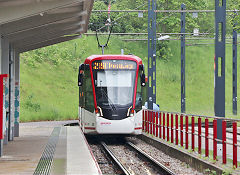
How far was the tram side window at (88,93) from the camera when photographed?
23.0 metres

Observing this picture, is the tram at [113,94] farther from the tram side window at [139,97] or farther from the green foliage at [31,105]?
the green foliage at [31,105]

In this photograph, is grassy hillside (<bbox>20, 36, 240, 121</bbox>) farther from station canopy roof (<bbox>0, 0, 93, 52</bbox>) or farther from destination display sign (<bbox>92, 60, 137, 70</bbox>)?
station canopy roof (<bbox>0, 0, 93, 52</bbox>)

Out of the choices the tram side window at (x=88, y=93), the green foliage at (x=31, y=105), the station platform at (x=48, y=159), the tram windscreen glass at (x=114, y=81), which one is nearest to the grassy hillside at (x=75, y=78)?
the green foliage at (x=31, y=105)

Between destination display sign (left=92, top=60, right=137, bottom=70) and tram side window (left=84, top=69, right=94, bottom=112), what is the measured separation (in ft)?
1.47

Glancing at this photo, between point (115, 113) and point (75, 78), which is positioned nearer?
point (115, 113)

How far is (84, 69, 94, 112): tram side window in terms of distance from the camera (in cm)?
2300

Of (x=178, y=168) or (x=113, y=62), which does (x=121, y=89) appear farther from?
(x=178, y=168)

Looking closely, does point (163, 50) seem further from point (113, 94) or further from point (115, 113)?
point (115, 113)

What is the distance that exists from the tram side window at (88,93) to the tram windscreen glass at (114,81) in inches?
11.1

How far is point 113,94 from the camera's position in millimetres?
22750

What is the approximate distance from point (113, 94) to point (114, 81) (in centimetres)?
50

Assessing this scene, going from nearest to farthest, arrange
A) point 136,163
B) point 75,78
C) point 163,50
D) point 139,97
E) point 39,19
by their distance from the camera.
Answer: point 136,163, point 39,19, point 139,97, point 75,78, point 163,50

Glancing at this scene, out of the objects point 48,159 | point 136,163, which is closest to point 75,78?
point 136,163

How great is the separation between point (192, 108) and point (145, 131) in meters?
36.3
